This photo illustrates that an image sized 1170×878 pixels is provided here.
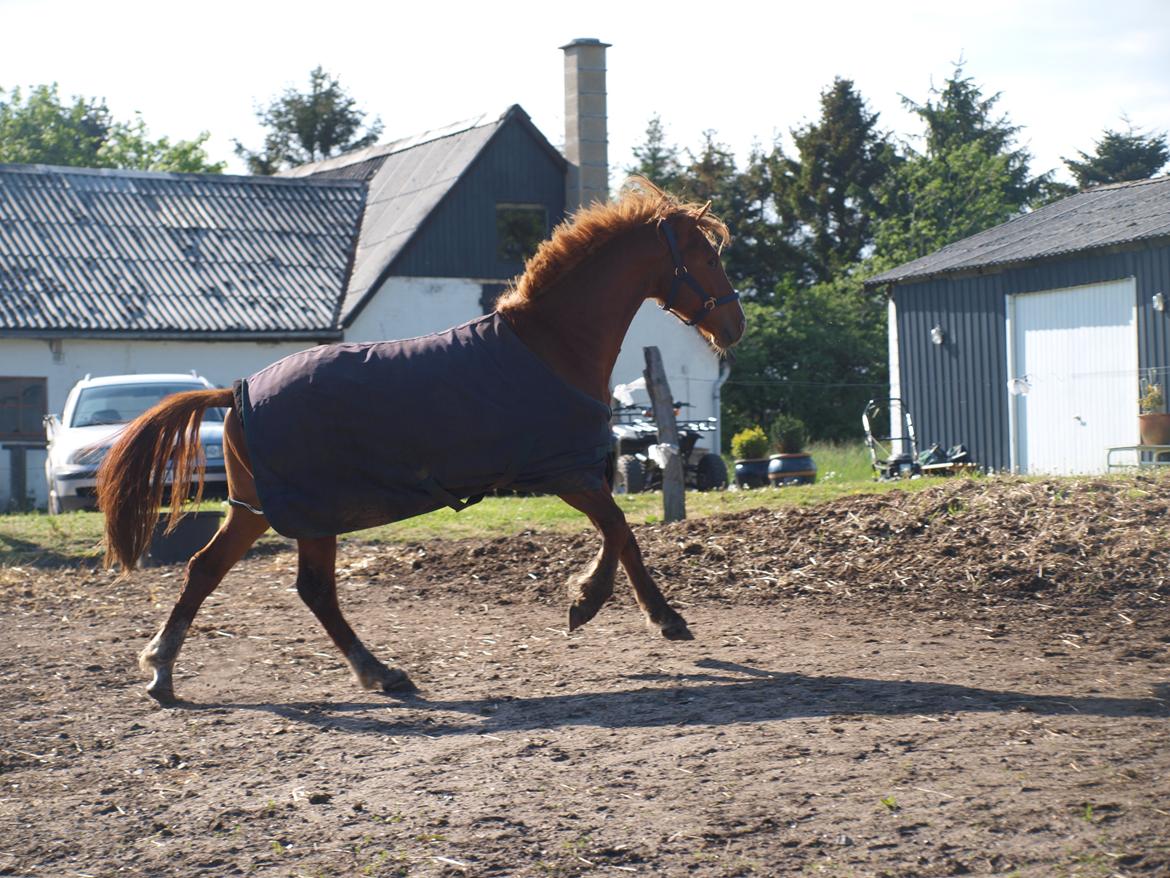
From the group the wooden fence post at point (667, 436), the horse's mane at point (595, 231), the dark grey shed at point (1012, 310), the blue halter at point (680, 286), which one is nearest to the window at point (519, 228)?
the dark grey shed at point (1012, 310)

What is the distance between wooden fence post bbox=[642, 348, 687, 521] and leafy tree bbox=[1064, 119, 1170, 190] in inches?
1732

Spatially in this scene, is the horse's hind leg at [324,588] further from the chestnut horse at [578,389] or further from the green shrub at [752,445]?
the green shrub at [752,445]

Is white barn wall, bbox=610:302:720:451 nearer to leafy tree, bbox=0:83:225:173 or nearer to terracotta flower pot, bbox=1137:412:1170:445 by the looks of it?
terracotta flower pot, bbox=1137:412:1170:445

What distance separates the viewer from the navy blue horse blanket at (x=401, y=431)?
5.89 metres

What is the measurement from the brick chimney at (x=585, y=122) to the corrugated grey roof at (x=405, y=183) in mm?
543

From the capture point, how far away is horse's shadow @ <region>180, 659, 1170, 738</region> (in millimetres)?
4859

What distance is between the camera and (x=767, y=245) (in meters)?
46.1

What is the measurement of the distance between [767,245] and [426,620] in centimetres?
3967

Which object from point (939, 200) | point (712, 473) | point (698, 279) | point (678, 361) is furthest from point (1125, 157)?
point (698, 279)

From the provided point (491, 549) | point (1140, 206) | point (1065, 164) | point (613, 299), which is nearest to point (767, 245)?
point (1065, 164)

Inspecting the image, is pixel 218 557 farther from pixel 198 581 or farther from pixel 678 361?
pixel 678 361

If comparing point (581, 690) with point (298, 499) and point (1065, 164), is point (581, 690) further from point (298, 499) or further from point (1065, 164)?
point (1065, 164)

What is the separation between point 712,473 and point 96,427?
8456 millimetres

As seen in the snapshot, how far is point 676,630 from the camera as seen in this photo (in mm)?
6453
